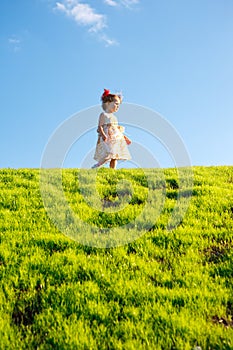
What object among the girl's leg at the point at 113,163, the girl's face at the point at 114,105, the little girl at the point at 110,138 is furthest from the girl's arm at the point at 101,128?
the girl's leg at the point at 113,163

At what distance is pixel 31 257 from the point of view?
752 centimetres

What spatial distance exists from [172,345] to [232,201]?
19.2 ft

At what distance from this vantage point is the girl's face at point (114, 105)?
14.4 m

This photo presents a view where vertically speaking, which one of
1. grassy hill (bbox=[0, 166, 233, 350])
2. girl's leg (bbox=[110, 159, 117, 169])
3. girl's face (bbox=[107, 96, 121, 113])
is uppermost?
girl's face (bbox=[107, 96, 121, 113])

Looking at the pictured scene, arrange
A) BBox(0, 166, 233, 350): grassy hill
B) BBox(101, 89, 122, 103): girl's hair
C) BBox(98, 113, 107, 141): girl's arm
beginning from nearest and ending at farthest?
BBox(0, 166, 233, 350): grassy hill < BBox(98, 113, 107, 141): girl's arm < BBox(101, 89, 122, 103): girl's hair

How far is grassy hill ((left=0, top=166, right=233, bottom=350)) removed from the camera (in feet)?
18.2

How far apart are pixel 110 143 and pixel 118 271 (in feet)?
24.3

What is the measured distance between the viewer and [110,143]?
1391 cm

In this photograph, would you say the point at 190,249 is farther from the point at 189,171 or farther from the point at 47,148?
the point at 189,171

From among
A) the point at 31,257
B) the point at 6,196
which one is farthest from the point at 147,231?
the point at 6,196

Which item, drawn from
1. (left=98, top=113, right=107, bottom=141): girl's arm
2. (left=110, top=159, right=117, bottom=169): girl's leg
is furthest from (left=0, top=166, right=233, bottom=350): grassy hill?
(left=110, top=159, right=117, bottom=169): girl's leg

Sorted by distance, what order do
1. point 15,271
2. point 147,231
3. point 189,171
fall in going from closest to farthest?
point 15,271 → point 147,231 → point 189,171

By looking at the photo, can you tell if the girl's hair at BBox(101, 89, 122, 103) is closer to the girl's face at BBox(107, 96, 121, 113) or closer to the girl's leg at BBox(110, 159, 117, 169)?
the girl's face at BBox(107, 96, 121, 113)

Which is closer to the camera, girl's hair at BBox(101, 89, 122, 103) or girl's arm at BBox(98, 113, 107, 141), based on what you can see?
girl's arm at BBox(98, 113, 107, 141)
